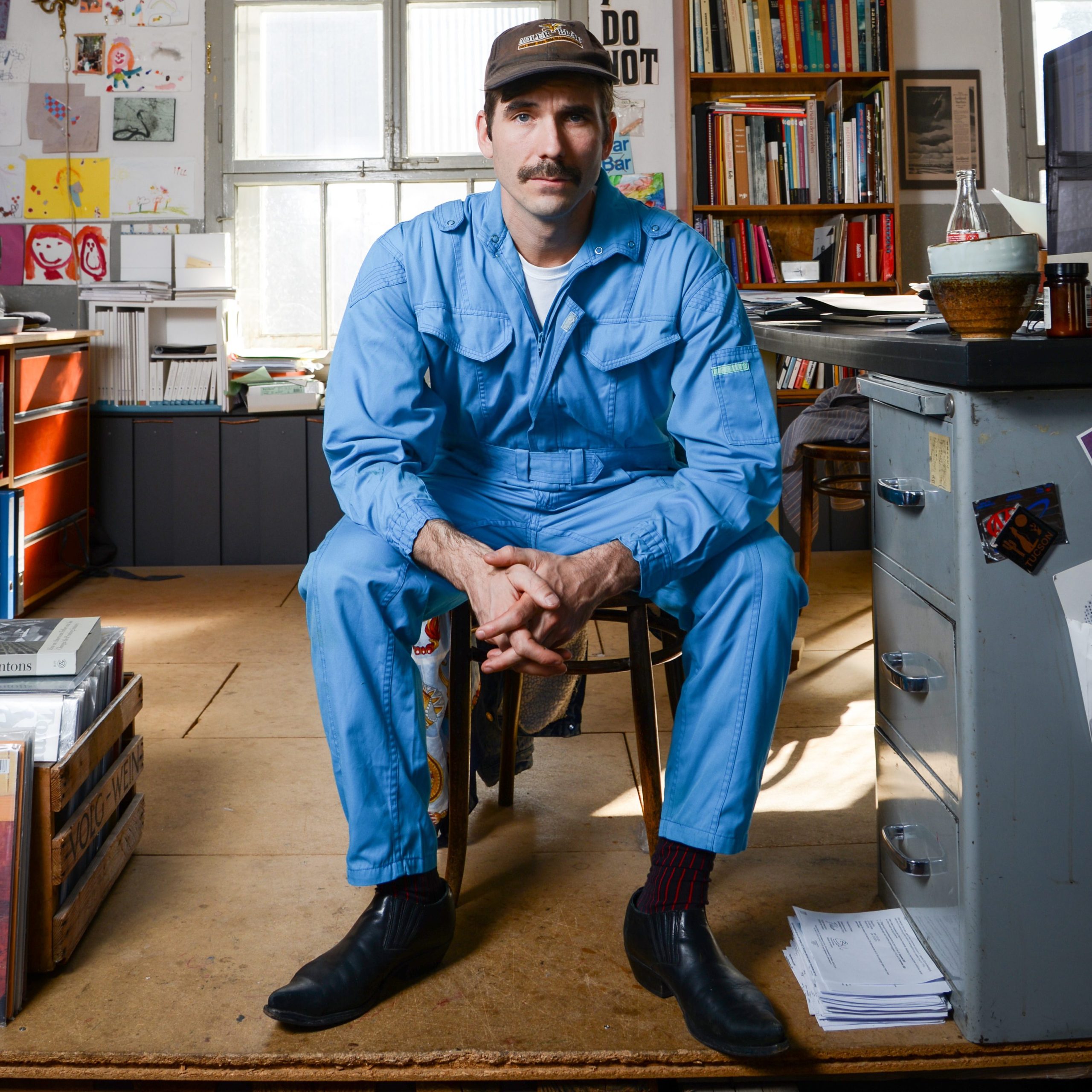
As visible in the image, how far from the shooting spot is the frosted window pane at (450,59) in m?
4.23

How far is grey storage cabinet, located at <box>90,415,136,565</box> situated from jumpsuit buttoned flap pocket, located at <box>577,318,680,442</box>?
2.95 metres

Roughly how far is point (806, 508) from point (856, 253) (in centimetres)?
156

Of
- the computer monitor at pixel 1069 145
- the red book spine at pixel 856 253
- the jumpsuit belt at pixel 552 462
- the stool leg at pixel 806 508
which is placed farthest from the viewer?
the red book spine at pixel 856 253

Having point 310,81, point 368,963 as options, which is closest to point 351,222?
point 310,81

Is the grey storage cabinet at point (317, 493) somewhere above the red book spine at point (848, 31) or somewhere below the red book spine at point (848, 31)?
below

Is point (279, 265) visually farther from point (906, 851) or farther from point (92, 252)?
point (906, 851)

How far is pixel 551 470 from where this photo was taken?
1631 millimetres

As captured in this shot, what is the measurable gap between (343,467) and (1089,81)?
3.46 feet

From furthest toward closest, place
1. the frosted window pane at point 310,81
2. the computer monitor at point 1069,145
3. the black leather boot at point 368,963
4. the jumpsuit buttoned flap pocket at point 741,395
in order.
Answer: the frosted window pane at point 310,81, the jumpsuit buttoned flap pocket at point 741,395, the computer monitor at point 1069,145, the black leather boot at point 368,963

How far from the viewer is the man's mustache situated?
1544 mm

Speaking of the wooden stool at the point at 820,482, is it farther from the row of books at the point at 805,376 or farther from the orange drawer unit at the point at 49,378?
the orange drawer unit at the point at 49,378

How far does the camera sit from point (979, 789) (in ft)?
3.92

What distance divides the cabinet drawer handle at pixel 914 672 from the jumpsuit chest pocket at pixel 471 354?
637 millimetres

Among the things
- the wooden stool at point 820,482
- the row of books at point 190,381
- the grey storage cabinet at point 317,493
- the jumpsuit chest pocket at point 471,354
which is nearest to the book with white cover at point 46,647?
the jumpsuit chest pocket at point 471,354
